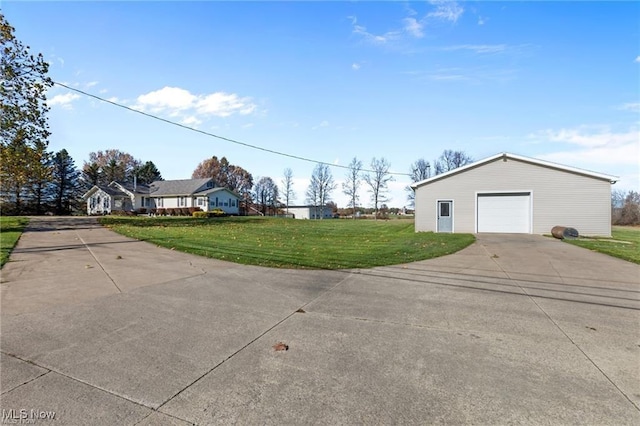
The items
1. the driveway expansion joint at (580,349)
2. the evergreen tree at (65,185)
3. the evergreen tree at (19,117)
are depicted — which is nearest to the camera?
the driveway expansion joint at (580,349)

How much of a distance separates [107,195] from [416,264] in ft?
154

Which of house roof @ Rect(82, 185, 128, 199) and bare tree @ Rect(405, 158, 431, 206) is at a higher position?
bare tree @ Rect(405, 158, 431, 206)

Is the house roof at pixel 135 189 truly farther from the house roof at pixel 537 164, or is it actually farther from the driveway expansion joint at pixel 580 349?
the driveway expansion joint at pixel 580 349

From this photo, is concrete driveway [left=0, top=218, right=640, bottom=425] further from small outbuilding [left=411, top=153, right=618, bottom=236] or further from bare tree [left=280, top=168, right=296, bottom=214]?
bare tree [left=280, top=168, right=296, bottom=214]

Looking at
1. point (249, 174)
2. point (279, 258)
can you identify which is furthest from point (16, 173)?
point (249, 174)

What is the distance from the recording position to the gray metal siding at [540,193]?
17.1 metres

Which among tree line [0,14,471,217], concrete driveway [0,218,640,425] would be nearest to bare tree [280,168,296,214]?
tree line [0,14,471,217]

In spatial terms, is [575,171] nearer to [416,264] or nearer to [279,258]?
[416,264]

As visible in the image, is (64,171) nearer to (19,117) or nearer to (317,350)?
(19,117)

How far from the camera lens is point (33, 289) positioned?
17.4ft

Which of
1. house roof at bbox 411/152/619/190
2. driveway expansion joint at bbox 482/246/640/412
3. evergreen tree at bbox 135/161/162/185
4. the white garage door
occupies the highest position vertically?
evergreen tree at bbox 135/161/162/185

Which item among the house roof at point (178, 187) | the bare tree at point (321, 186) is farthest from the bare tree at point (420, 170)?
the house roof at point (178, 187)

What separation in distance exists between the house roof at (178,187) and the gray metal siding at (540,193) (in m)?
34.6

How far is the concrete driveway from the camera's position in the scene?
226cm
